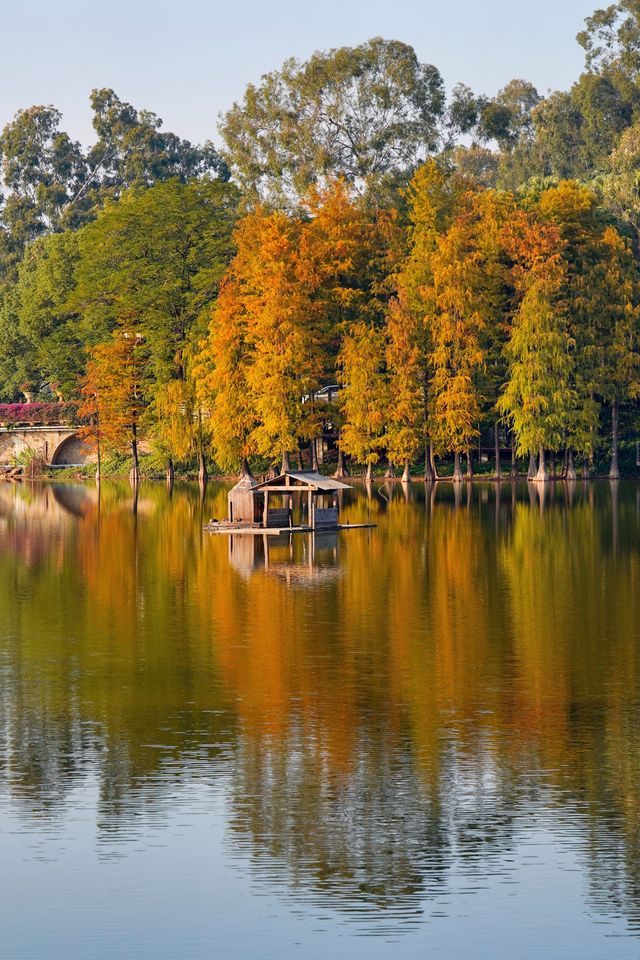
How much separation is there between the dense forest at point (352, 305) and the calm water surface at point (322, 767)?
46.3 m

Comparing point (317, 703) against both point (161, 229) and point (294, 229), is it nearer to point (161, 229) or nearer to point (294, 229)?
point (294, 229)

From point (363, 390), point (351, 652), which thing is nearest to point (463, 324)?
point (363, 390)

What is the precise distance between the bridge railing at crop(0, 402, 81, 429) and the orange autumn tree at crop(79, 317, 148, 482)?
12.7m

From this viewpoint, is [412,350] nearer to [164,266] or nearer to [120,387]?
[164,266]

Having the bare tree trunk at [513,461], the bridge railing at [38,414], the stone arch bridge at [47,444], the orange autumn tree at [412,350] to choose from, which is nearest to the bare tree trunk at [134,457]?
the bridge railing at [38,414]

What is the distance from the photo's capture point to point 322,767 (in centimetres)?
1966

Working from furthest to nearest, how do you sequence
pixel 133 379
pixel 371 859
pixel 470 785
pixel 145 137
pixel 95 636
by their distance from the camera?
pixel 145 137
pixel 133 379
pixel 95 636
pixel 470 785
pixel 371 859

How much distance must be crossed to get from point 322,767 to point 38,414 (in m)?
102

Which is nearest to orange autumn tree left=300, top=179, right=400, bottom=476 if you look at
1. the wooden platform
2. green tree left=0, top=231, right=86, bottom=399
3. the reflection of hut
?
green tree left=0, top=231, right=86, bottom=399

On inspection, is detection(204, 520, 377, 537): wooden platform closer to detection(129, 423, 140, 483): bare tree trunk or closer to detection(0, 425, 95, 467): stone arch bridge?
detection(129, 423, 140, 483): bare tree trunk

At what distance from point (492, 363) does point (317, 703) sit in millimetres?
70478

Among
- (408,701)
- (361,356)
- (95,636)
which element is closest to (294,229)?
(361,356)

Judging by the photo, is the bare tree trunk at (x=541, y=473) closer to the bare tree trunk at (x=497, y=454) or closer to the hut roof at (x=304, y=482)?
the bare tree trunk at (x=497, y=454)

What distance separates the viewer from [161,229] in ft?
335
